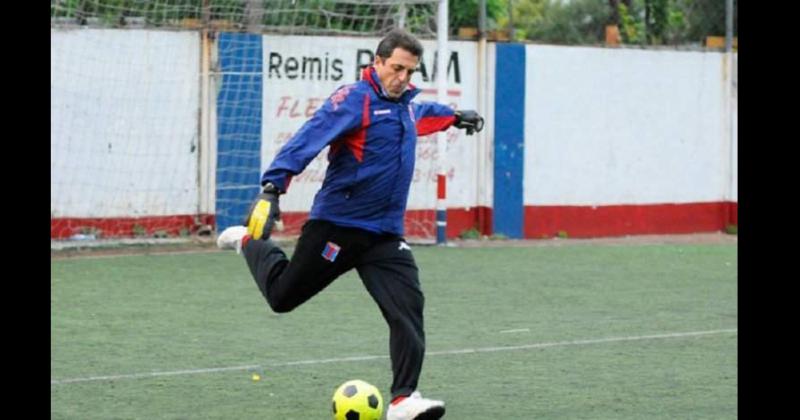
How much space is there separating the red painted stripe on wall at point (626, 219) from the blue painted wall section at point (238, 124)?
150 inches

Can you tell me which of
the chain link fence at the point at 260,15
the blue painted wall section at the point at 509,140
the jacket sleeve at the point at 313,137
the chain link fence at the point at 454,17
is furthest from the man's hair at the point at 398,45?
the blue painted wall section at the point at 509,140

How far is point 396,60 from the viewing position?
26.9ft

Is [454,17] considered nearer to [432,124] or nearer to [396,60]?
[432,124]

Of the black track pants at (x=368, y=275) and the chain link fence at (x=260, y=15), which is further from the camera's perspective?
the chain link fence at (x=260, y=15)

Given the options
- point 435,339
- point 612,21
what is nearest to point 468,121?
point 435,339

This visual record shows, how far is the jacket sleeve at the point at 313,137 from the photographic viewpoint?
8.05 meters

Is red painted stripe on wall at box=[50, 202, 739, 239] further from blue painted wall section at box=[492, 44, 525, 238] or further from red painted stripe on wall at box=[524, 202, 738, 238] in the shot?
blue painted wall section at box=[492, 44, 525, 238]

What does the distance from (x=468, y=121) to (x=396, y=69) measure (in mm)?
1118

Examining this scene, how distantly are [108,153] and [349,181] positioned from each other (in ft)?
30.2

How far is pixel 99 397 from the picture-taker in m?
8.80

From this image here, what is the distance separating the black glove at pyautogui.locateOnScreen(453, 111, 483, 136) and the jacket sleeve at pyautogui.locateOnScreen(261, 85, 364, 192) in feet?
3.73

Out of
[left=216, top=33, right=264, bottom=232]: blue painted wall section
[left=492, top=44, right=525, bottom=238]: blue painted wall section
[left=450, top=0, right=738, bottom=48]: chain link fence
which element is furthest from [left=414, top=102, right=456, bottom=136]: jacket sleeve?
[left=450, top=0, right=738, bottom=48]: chain link fence

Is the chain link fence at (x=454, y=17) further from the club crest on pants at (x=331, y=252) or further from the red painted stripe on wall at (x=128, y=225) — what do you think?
the club crest on pants at (x=331, y=252)

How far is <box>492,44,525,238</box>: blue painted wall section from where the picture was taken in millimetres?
19625
